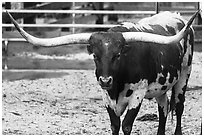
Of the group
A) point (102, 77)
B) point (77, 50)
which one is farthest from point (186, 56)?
point (77, 50)

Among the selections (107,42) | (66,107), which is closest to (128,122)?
(107,42)

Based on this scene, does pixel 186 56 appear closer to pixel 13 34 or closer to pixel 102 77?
pixel 102 77

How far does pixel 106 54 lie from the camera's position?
5.53 meters

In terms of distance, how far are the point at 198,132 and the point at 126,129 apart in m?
1.48

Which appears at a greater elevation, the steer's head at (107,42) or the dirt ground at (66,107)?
the steer's head at (107,42)

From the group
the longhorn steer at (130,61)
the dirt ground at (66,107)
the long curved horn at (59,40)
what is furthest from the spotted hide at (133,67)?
the dirt ground at (66,107)

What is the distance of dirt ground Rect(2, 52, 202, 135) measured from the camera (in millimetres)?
7342

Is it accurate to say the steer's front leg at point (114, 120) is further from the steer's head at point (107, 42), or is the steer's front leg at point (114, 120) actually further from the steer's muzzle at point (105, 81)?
the steer's muzzle at point (105, 81)

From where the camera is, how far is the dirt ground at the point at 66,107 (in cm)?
734

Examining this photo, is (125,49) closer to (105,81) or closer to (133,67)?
(133,67)

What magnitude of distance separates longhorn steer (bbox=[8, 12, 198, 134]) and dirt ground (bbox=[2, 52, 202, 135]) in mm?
1052

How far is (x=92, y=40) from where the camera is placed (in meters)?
5.72

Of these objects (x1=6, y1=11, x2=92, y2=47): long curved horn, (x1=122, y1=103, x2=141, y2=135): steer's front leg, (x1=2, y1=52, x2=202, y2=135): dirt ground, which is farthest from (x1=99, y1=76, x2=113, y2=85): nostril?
(x1=2, y1=52, x2=202, y2=135): dirt ground

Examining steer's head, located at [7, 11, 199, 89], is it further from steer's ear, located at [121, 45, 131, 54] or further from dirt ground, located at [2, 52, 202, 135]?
dirt ground, located at [2, 52, 202, 135]
